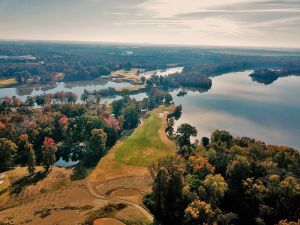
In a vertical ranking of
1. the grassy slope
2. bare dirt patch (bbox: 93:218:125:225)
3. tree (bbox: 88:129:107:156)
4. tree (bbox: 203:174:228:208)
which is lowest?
the grassy slope

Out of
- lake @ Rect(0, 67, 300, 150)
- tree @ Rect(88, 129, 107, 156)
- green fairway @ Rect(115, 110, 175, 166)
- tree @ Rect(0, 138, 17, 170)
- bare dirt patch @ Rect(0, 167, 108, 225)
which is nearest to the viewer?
bare dirt patch @ Rect(0, 167, 108, 225)

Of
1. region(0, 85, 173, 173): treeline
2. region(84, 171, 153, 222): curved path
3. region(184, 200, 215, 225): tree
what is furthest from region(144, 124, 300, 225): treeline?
region(0, 85, 173, 173): treeline

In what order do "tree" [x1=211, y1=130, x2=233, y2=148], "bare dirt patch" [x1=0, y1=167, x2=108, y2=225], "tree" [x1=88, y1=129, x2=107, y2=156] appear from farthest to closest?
"tree" [x1=88, y1=129, x2=107, y2=156], "tree" [x1=211, y1=130, x2=233, y2=148], "bare dirt patch" [x1=0, y1=167, x2=108, y2=225]

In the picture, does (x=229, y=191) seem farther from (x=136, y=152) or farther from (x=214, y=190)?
(x=136, y=152)

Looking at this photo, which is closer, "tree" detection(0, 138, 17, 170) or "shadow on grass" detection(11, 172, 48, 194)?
"shadow on grass" detection(11, 172, 48, 194)

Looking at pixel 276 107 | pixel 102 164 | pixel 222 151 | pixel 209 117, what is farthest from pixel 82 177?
pixel 276 107

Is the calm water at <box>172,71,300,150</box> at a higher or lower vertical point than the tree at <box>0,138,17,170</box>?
lower

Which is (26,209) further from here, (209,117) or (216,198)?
(209,117)

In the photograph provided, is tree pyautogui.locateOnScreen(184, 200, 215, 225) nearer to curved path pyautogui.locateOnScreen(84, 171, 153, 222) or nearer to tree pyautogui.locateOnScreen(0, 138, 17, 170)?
curved path pyautogui.locateOnScreen(84, 171, 153, 222)

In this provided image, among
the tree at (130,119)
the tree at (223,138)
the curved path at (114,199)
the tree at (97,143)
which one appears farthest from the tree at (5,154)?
the tree at (223,138)
